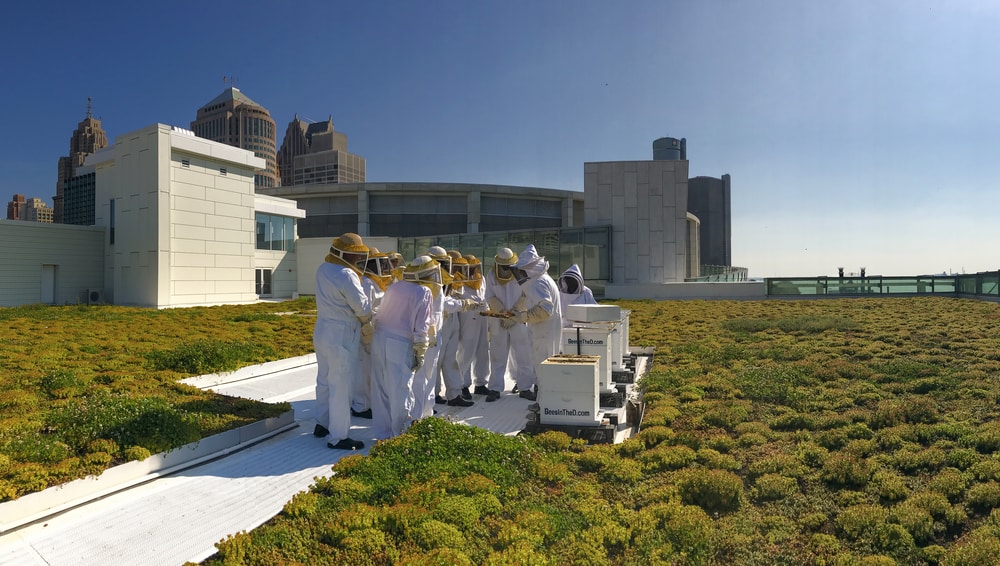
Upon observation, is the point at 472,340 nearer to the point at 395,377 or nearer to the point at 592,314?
the point at 592,314

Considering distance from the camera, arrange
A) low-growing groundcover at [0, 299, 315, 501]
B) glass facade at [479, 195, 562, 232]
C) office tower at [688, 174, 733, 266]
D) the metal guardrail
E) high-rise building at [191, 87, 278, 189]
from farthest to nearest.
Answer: high-rise building at [191, 87, 278, 189], office tower at [688, 174, 733, 266], glass facade at [479, 195, 562, 232], the metal guardrail, low-growing groundcover at [0, 299, 315, 501]

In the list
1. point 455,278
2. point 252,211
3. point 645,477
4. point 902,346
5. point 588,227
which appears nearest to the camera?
point 645,477

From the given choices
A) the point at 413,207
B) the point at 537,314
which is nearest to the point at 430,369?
the point at 537,314

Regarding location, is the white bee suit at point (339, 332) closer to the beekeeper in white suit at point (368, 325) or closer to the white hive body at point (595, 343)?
the beekeeper in white suit at point (368, 325)

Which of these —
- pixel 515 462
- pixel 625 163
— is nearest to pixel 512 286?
pixel 515 462

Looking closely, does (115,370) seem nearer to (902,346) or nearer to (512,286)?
(512,286)

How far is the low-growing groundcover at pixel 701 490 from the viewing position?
407 cm

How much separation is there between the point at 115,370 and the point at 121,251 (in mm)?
20293

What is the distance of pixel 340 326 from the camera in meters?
6.59

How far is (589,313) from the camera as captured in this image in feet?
27.6

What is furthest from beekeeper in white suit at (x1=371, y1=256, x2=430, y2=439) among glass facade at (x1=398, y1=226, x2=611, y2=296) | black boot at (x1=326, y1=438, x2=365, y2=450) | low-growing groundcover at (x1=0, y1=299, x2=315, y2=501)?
glass facade at (x1=398, y1=226, x2=611, y2=296)

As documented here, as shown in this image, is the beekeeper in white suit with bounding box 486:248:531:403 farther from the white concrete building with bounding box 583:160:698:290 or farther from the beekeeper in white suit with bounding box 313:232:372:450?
the white concrete building with bounding box 583:160:698:290

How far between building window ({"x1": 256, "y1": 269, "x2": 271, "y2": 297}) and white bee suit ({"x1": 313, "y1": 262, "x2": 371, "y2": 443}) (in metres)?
31.0

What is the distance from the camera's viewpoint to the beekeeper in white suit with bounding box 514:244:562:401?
347 inches
